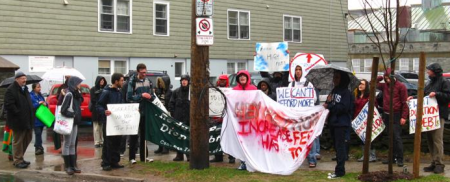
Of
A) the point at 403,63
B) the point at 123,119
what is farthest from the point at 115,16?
the point at 403,63

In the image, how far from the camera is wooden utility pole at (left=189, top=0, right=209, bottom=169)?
392 inches

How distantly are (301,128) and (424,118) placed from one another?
1979 mm

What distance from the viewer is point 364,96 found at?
1110 centimetres

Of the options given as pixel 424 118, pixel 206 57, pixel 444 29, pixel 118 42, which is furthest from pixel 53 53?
pixel 444 29

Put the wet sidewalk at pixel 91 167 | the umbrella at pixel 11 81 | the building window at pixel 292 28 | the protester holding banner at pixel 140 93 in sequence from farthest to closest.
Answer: the building window at pixel 292 28
the umbrella at pixel 11 81
the protester holding banner at pixel 140 93
the wet sidewalk at pixel 91 167

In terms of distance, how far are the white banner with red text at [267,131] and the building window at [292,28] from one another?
21.6 m

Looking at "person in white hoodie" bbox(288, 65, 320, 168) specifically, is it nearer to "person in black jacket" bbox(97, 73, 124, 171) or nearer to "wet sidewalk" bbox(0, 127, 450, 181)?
"wet sidewalk" bbox(0, 127, 450, 181)

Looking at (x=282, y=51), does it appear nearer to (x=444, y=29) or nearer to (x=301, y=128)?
(x=301, y=128)

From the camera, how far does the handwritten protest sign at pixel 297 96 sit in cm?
1106

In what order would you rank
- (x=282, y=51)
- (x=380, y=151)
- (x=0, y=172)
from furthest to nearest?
(x=282, y=51) < (x=380, y=151) < (x=0, y=172)

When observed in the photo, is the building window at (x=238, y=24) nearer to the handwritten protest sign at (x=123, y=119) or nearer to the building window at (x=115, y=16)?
the building window at (x=115, y=16)

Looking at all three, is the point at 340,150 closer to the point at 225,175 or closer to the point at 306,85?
the point at 225,175

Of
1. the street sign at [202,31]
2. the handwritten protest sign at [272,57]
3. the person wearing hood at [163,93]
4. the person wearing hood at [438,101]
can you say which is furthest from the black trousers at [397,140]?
the person wearing hood at [163,93]

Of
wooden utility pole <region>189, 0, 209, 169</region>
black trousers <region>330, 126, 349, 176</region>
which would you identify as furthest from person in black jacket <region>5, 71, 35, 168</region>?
black trousers <region>330, 126, 349, 176</region>
